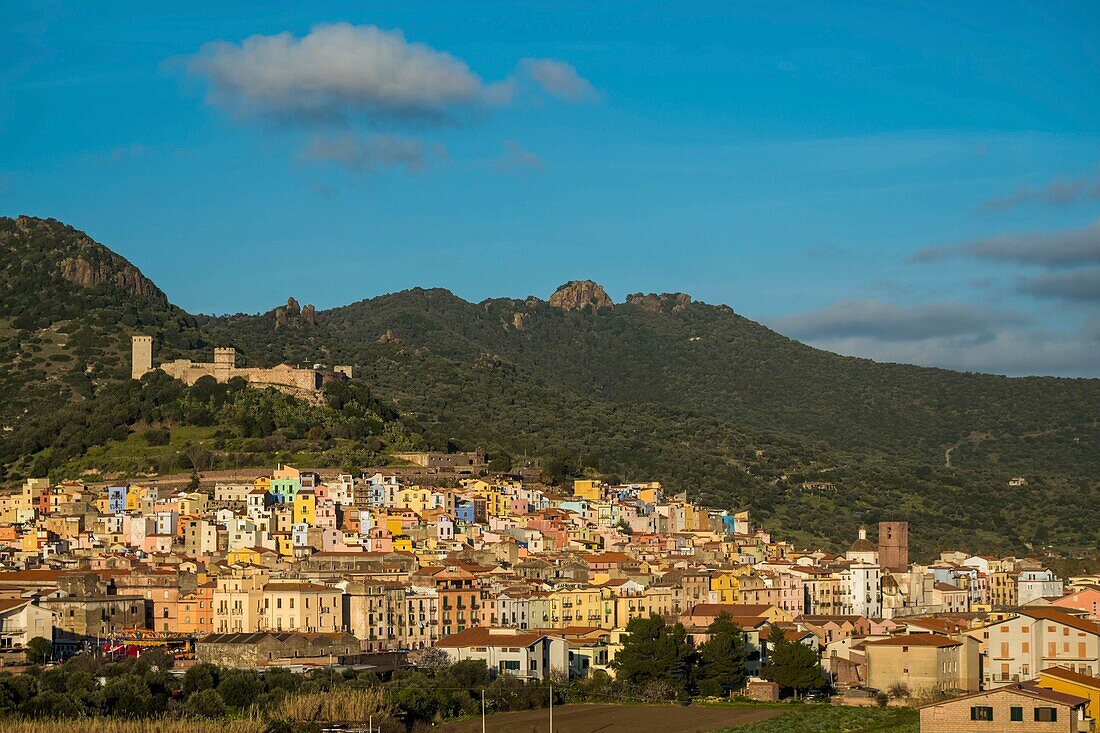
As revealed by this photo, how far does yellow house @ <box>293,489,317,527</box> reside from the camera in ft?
273

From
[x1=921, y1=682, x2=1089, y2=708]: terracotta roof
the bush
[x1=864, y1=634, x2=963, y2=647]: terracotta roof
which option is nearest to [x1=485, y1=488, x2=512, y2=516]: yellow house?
the bush

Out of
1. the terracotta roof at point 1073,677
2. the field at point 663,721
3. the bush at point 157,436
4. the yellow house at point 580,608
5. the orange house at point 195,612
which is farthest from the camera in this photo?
the bush at point 157,436

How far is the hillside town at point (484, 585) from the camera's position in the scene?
2264 inches

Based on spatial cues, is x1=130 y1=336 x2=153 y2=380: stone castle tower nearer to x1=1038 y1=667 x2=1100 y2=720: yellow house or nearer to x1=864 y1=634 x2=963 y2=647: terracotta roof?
x1=864 y1=634 x2=963 y2=647: terracotta roof

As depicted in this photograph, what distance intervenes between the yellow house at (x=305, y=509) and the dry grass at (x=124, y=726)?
36206 millimetres

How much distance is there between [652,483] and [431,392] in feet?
120

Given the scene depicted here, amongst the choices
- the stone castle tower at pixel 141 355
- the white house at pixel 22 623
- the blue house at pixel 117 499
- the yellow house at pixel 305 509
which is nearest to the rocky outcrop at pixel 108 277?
the stone castle tower at pixel 141 355

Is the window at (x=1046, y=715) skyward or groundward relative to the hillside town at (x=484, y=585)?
groundward

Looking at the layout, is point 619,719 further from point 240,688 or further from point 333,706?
point 240,688

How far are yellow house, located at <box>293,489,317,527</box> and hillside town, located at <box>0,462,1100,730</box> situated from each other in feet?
0.34

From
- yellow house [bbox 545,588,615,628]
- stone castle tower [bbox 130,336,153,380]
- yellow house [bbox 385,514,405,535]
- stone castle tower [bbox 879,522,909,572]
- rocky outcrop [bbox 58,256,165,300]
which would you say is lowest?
yellow house [bbox 545,588,615,628]

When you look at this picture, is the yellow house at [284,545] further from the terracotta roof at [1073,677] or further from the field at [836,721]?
the terracotta roof at [1073,677]

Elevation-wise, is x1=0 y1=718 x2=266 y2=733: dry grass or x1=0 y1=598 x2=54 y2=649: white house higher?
x1=0 y1=598 x2=54 y2=649: white house

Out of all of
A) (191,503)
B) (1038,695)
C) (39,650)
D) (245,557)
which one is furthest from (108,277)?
(1038,695)
